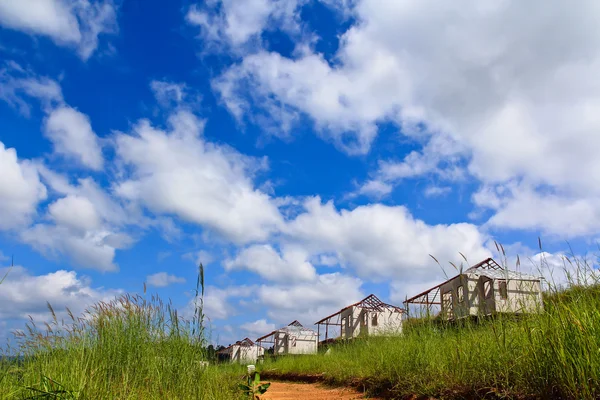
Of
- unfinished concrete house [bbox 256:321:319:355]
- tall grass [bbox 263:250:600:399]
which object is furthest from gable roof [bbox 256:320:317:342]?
tall grass [bbox 263:250:600:399]

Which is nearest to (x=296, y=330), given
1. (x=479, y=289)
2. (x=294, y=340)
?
(x=294, y=340)

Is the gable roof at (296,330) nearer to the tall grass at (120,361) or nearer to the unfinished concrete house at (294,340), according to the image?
the unfinished concrete house at (294,340)

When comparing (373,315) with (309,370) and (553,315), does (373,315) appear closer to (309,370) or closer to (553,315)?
(309,370)

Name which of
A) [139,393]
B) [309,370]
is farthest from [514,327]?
[309,370]

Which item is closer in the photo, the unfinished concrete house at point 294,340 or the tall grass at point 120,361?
the tall grass at point 120,361

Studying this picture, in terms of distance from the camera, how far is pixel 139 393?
359cm

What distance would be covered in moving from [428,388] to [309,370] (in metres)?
6.37

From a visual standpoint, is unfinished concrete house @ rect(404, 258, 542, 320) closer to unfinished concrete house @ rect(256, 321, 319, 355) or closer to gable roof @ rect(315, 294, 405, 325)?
gable roof @ rect(315, 294, 405, 325)

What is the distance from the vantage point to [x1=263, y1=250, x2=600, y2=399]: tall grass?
265 cm

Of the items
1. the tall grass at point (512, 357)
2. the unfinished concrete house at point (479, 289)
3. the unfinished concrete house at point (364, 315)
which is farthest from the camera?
the unfinished concrete house at point (364, 315)

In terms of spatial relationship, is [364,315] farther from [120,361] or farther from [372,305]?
[120,361]

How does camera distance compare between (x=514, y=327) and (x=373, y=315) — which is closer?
(x=514, y=327)

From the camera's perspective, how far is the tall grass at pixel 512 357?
2652 mm

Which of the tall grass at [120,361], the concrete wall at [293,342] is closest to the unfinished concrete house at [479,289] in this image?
the tall grass at [120,361]
